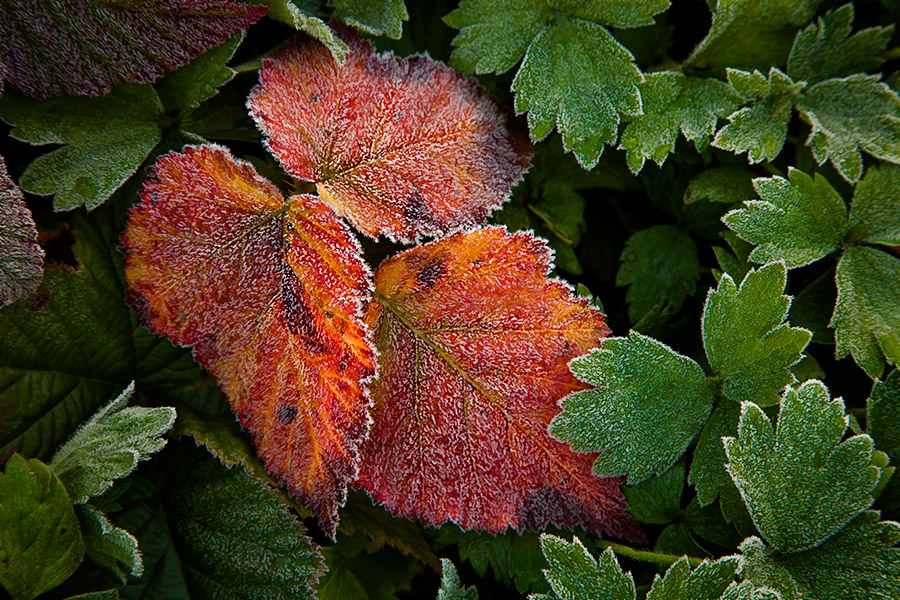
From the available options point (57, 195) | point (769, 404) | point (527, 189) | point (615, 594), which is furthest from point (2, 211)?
point (769, 404)

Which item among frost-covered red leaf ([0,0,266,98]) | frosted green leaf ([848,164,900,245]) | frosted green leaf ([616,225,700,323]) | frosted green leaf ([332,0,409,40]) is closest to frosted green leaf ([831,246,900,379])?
frosted green leaf ([848,164,900,245])

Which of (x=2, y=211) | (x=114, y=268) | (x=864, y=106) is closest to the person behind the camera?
(x=2, y=211)

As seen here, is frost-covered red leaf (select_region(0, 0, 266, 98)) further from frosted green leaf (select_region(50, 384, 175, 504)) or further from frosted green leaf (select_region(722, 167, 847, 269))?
frosted green leaf (select_region(722, 167, 847, 269))

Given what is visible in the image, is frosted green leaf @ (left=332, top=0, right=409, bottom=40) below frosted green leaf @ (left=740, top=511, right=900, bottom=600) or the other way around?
the other way around

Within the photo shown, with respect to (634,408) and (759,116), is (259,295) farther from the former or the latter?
(759,116)

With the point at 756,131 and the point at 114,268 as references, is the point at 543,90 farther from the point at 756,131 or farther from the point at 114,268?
the point at 114,268

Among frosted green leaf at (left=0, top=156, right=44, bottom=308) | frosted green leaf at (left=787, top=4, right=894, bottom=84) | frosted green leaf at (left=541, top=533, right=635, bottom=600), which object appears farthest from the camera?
frosted green leaf at (left=787, top=4, right=894, bottom=84)
